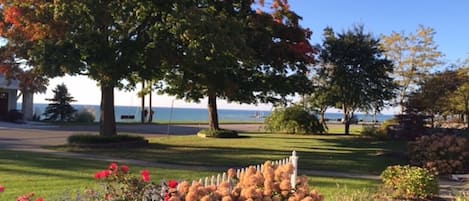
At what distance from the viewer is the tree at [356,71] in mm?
35938

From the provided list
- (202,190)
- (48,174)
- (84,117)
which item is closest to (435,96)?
(48,174)

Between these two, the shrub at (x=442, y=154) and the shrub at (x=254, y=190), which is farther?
the shrub at (x=442, y=154)

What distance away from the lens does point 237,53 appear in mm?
19250

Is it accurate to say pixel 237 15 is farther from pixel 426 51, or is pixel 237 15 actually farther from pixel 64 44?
pixel 426 51

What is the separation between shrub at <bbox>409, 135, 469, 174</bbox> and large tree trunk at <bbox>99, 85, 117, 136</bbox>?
12.0m

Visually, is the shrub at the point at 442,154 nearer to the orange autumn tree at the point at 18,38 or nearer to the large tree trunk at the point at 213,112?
the orange autumn tree at the point at 18,38

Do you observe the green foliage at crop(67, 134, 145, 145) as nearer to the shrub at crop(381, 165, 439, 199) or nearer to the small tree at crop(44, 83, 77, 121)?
the shrub at crop(381, 165, 439, 199)

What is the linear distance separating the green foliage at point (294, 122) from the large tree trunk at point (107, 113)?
51.6 feet

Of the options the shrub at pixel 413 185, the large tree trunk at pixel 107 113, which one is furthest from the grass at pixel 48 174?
the large tree trunk at pixel 107 113

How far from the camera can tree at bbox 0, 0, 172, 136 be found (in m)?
18.4

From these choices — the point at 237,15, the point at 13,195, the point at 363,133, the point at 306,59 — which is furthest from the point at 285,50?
the point at 13,195

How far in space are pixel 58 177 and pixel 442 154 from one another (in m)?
10.9

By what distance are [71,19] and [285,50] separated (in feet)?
39.8

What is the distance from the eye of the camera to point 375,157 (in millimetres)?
19266
